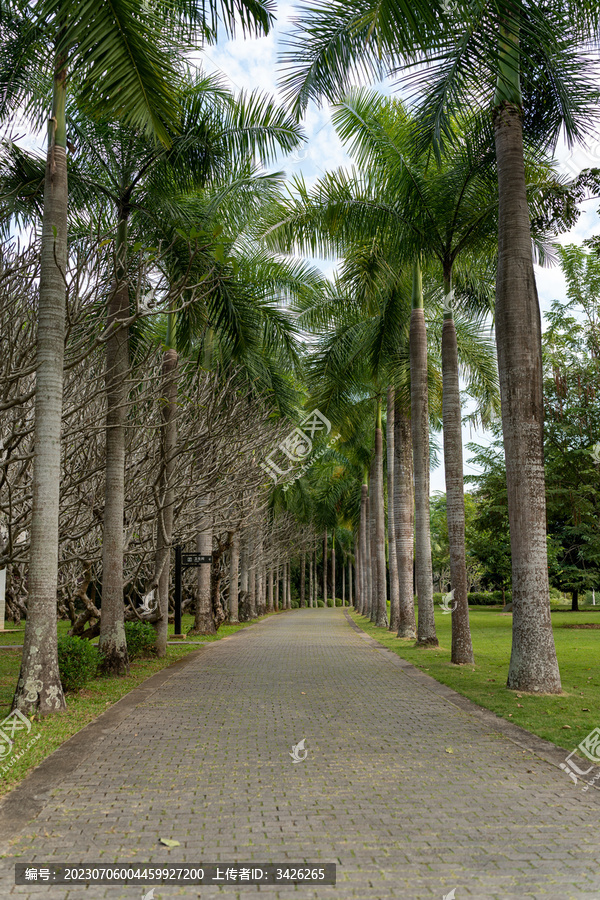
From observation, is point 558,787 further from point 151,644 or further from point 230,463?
point 230,463

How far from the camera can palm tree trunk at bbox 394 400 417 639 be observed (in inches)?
787

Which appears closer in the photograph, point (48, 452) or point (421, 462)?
point (48, 452)

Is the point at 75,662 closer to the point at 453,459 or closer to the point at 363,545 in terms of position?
the point at 453,459

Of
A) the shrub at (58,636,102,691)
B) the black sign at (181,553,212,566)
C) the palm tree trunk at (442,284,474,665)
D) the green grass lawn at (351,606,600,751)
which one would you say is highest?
the palm tree trunk at (442,284,474,665)

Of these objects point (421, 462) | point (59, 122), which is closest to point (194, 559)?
point (421, 462)

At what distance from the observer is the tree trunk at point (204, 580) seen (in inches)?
814

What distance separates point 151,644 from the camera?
14938mm

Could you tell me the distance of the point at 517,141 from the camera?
10039 millimetres

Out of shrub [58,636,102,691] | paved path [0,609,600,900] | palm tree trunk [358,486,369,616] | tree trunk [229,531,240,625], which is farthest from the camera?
palm tree trunk [358,486,369,616]

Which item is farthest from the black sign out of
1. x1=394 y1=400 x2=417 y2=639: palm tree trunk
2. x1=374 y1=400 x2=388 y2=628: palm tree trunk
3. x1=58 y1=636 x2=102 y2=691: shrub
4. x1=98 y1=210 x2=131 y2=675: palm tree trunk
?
x1=374 y1=400 x2=388 y2=628: palm tree trunk

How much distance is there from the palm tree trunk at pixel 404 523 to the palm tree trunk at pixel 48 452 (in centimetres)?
1314

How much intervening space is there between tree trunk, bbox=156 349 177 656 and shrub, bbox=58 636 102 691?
16.1 feet

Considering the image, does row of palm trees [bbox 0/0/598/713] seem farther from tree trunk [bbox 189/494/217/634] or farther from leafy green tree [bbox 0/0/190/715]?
tree trunk [bbox 189/494/217/634]

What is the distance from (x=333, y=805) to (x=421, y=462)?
A: 12.2m
